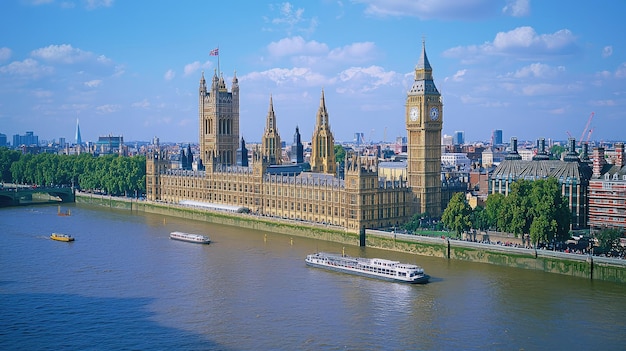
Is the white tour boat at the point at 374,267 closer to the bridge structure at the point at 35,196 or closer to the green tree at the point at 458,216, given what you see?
the green tree at the point at 458,216

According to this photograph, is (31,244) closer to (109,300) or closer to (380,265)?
(109,300)

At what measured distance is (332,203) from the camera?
244ft

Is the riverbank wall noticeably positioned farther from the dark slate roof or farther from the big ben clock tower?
the dark slate roof

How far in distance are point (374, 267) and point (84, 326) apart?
68.5 ft

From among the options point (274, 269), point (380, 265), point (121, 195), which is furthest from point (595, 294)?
point (121, 195)

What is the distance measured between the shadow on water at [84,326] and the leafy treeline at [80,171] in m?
61.4

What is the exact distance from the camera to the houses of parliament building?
7250 cm

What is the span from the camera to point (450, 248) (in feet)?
200

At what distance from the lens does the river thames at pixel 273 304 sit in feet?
129

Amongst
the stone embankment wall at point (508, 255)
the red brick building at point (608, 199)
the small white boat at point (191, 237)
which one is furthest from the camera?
the small white boat at point (191, 237)

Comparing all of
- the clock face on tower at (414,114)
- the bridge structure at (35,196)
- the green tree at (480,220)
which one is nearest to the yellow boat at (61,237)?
the clock face on tower at (414,114)

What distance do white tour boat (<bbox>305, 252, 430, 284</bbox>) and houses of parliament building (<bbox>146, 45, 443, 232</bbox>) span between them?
1281cm

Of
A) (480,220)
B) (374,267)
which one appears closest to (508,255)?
(480,220)

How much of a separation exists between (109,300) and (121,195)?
65.9m
